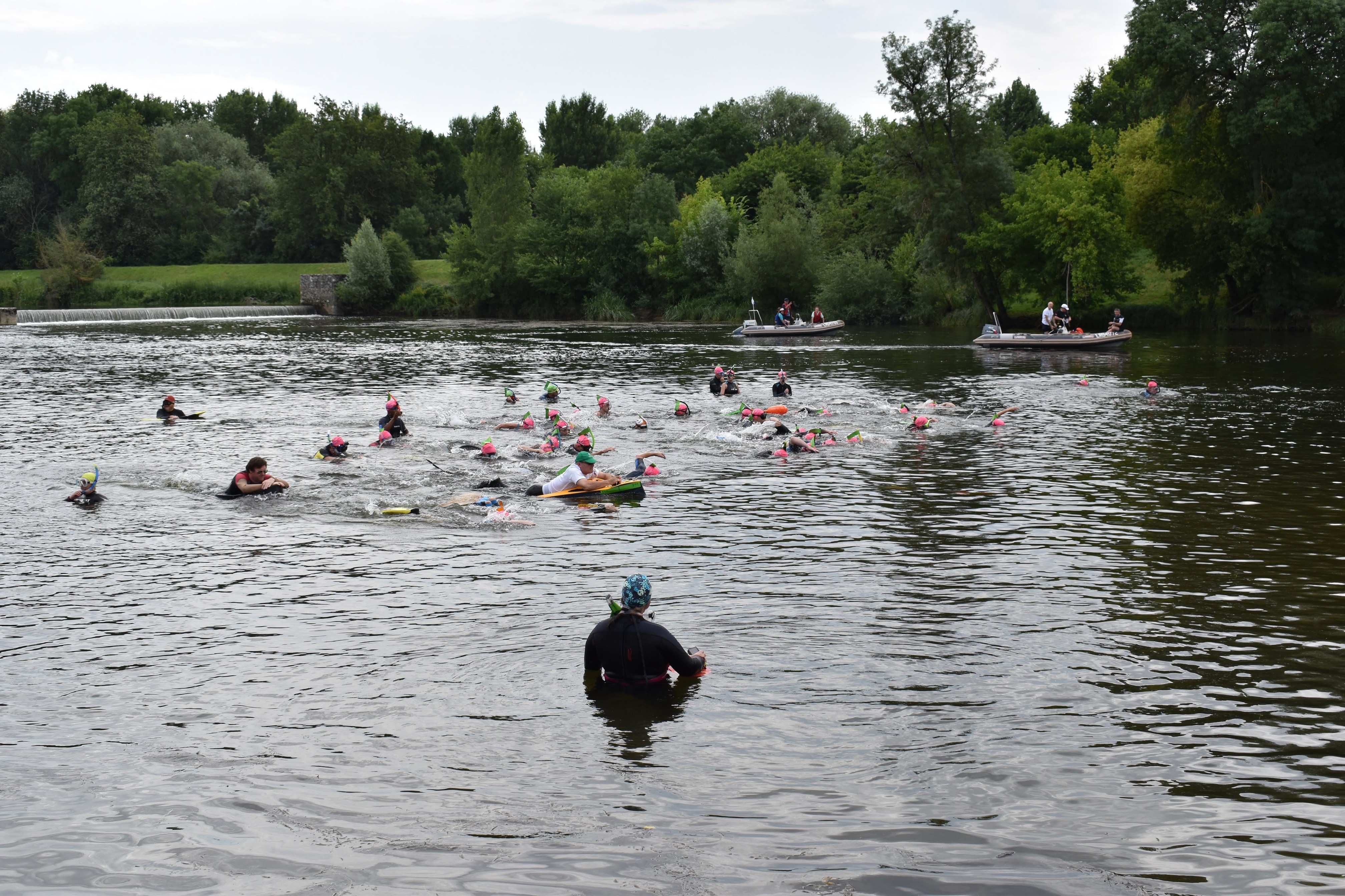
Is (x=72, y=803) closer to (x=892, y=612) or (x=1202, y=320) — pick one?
(x=892, y=612)

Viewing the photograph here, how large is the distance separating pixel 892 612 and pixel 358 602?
7827mm

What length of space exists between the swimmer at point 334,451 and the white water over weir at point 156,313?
76265mm

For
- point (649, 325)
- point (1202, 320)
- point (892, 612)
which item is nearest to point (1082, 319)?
point (1202, 320)

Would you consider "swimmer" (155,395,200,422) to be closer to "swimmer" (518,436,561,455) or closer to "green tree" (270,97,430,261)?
"swimmer" (518,436,561,455)

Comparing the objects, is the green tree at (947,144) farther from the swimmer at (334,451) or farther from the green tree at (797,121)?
the green tree at (797,121)

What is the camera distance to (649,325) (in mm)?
91938

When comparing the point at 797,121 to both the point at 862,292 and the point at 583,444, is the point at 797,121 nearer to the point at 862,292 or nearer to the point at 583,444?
the point at 862,292

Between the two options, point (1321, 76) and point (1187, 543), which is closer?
point (1187, 543)

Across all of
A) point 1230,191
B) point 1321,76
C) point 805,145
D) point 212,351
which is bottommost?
point 212,351

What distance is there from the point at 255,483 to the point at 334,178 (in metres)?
107

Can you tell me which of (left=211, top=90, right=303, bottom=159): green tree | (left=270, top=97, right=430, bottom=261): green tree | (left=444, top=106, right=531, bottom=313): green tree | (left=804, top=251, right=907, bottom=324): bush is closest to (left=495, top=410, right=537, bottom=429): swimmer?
(left=804, top=251, right=907, bottom=324): bush

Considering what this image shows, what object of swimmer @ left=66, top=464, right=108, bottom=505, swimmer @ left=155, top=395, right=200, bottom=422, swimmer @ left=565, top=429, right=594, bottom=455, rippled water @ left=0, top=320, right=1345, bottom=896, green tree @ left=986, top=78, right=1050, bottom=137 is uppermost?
green tree @ left=986, top=78, right=1050, bottom=137

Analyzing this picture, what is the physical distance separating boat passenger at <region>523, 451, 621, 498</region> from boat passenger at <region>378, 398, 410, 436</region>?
26.9 feet

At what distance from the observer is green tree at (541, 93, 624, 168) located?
147250mm
